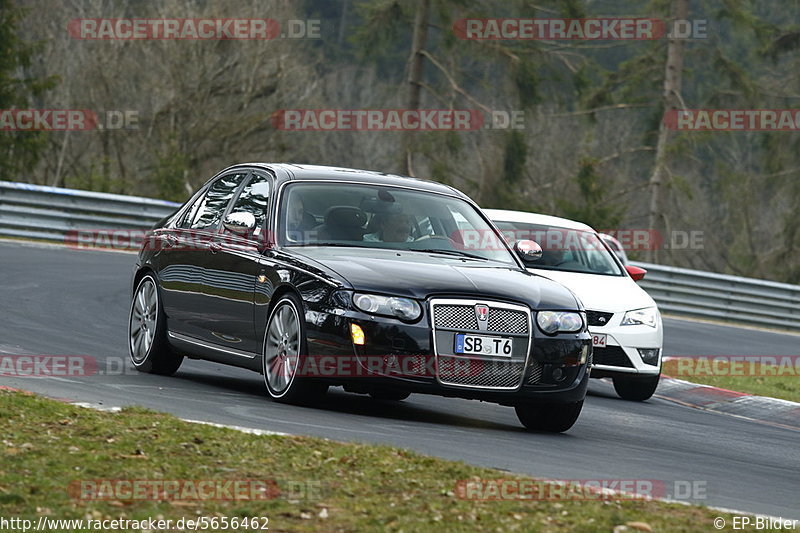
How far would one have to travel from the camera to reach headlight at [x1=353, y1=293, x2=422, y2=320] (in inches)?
357

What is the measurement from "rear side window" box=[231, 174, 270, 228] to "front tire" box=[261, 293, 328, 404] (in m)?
Result: 0.97

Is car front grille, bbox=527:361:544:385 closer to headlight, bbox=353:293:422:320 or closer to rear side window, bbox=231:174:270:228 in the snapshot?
headlight, bbox=353:293:422:320

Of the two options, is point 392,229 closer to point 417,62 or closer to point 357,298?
point 357,298

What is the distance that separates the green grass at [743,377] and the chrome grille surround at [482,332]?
673 centimetres

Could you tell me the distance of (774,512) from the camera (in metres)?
7.18

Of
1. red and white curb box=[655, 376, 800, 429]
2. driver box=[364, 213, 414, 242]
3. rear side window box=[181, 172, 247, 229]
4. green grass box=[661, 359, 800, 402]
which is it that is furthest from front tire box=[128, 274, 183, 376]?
green grass box=[661, 359, 800, 402]

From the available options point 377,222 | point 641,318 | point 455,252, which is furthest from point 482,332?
point 641,318

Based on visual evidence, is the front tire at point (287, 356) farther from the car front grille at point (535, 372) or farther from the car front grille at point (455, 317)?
the car front grille at point (535, 372)

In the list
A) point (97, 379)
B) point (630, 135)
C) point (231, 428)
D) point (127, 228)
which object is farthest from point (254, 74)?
point (231, 428)

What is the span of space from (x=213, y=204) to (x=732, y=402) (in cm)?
607

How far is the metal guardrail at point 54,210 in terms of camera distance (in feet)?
79.8

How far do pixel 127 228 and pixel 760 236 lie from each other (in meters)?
35.9

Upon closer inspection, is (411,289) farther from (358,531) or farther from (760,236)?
(760,236)

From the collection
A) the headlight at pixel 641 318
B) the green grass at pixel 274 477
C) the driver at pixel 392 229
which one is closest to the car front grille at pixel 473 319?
the driver at pixel 392 229
